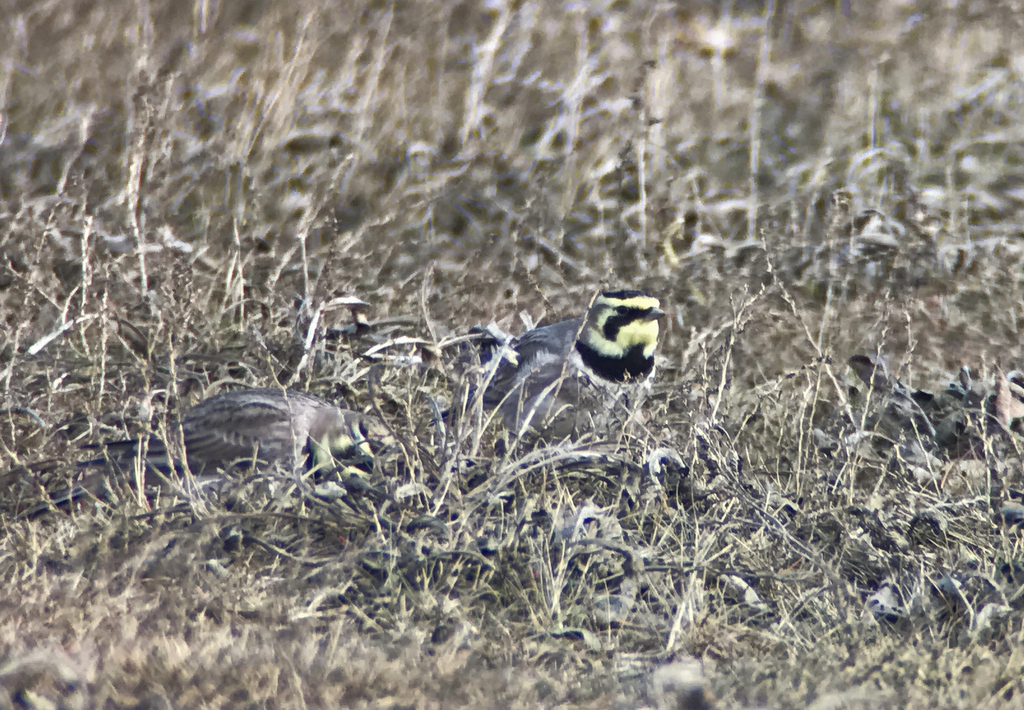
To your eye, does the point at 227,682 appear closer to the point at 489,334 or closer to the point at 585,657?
the point at 585,657

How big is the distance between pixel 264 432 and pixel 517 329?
7.39ft

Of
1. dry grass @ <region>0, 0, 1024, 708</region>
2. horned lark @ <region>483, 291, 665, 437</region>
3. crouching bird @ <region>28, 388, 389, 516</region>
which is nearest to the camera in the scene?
dry grass @ <region>0, 0, 1024, 708</region>

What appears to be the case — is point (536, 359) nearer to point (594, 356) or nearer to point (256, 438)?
point (594, 356)

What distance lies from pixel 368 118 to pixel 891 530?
17.3 ft

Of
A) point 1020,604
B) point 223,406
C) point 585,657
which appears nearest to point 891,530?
point 1020,604

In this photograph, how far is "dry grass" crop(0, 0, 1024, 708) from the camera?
3082 millimetres

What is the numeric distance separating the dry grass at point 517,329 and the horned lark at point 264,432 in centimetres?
18

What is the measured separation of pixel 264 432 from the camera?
4379 millimetres

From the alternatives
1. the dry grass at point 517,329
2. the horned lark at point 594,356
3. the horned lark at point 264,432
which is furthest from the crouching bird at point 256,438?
the horned lark at point 594,356

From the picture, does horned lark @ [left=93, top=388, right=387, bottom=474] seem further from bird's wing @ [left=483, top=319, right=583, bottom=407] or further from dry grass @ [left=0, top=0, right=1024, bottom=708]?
bird's wing @ [left=483, top=319, right=583, bottom=407]

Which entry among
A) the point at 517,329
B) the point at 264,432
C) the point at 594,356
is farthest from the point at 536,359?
the point at 264,432

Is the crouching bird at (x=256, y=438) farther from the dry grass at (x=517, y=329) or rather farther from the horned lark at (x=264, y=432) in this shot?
the dry grass at (x=517, y=329)

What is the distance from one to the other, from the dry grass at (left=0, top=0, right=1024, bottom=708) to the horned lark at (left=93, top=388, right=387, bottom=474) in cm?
18

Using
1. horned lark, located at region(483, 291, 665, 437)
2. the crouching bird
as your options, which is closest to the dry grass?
the crouching bird
